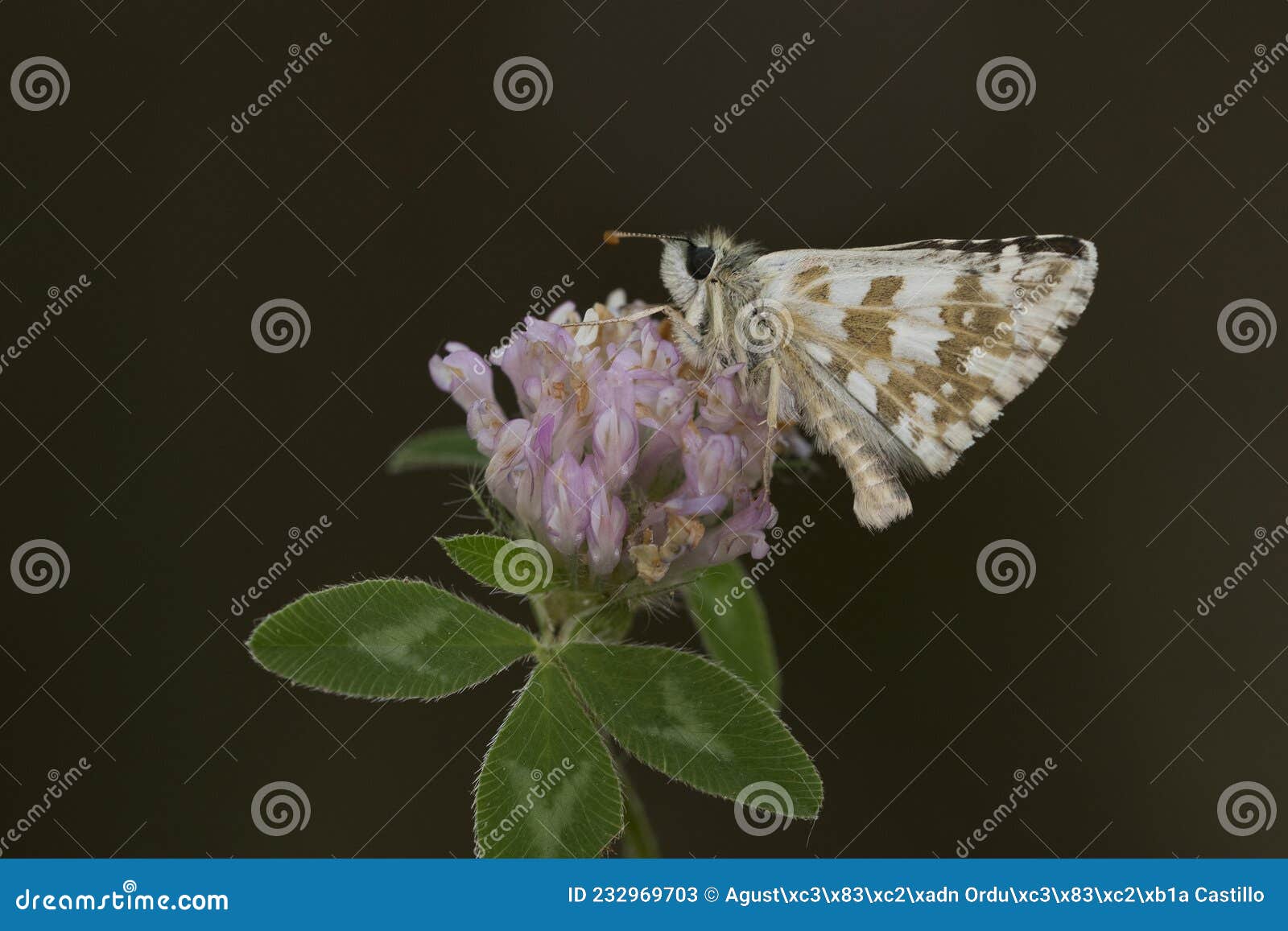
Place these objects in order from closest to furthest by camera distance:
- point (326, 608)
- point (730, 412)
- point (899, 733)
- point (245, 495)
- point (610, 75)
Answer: point (326, 608), point (730, 412), point (245, 495), point (899, 733), point (610, 75)

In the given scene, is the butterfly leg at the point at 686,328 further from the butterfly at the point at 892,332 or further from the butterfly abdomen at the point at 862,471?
the butterfly abdomen at the point at 862,471

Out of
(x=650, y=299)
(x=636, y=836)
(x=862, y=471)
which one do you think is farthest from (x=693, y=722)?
(x=650, y=299)

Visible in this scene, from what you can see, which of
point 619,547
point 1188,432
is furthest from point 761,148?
point 619,547

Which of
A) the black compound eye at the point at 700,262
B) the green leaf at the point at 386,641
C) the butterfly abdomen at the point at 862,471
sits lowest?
the green leaf at the point at 386,641

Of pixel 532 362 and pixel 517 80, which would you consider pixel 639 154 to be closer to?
pixel 517 80

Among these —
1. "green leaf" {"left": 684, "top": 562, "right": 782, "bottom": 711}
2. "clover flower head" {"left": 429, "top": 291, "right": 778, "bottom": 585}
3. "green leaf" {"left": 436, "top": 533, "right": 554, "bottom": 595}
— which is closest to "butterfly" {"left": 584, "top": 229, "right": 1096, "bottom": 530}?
"clover flower head" {"left": 429, "top": 291, "right": 778, "bottom": 585}

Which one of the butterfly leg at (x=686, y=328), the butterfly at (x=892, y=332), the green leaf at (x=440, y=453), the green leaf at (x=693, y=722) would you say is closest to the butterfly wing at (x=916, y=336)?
the butterfly at (x=892, y=332)
